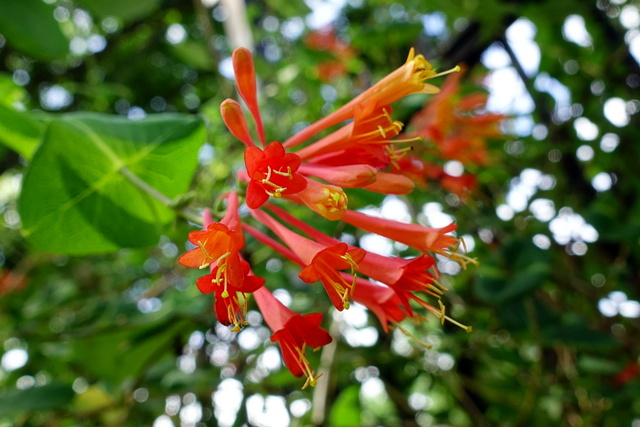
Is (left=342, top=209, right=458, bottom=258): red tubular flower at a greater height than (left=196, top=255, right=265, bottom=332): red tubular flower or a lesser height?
lesser

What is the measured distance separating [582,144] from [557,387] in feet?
2.17

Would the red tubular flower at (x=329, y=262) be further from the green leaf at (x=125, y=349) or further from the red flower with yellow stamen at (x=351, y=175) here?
the green leaf at (x=125, y=349)

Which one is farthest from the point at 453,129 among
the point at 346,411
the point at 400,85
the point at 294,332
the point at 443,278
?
the point at 346,411

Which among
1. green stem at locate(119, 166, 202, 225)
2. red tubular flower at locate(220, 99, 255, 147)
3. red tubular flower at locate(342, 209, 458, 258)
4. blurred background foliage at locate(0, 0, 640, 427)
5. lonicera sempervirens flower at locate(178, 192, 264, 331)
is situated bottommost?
blurred background foliage at locate(0, 0, 640, 427)

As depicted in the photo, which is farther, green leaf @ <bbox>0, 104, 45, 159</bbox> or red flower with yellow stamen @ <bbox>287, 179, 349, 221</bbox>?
green leaf @ <bbox>0, 104, 45, 159</bbox>

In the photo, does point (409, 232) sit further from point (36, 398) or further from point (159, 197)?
point (36, 398)

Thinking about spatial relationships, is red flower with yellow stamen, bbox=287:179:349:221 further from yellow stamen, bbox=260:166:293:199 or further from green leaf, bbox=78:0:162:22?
green leaf, bbox=78:0:162:22

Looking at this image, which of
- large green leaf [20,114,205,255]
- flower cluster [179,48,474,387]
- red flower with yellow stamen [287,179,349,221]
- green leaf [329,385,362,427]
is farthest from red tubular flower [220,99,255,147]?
green leaf [329,385,362,427]

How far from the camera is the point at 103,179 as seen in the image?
0.79 meters

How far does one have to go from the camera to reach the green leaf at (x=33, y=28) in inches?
42.3

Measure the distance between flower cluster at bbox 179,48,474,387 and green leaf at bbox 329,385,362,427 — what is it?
1.18m

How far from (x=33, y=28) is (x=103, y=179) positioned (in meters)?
0.53

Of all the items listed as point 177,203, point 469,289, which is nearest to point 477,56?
point 469,289

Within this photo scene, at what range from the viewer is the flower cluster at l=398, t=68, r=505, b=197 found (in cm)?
114
